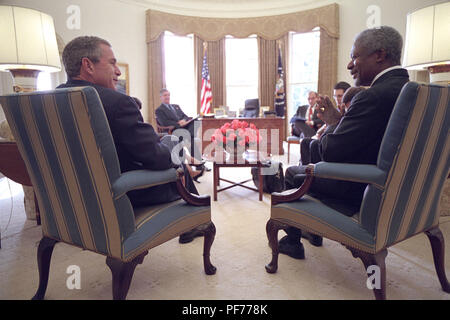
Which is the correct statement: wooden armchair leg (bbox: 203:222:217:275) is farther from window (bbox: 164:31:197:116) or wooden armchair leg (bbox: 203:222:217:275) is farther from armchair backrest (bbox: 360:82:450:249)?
window (bbox: 164:31:197:116)

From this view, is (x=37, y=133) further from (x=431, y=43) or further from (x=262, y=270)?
(x=431, y=43)

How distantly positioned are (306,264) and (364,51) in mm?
1415

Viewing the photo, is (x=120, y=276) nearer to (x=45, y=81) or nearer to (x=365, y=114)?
(x=365, y=114)

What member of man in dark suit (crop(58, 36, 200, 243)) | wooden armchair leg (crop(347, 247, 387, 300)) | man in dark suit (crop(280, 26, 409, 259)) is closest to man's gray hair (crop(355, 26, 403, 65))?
man in dark suit (crop(280, 26, 409, 259))

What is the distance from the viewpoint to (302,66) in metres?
8.30

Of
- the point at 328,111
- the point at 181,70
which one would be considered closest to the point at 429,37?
the point at 328,111

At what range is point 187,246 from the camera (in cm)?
238

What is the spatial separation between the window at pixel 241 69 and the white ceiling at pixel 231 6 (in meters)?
0.68

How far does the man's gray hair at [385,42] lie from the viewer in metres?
1.71

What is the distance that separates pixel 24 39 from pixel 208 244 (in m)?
2.35

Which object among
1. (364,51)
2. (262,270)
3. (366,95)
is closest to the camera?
(366,95)

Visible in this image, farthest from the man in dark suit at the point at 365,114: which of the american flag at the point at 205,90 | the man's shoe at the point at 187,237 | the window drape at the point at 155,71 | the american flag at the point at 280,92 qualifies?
the window drape at the point at 155,71

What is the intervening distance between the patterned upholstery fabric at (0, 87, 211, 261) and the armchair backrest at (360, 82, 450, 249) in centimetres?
108

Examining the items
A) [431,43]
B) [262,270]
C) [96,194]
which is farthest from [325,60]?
[96,194]
